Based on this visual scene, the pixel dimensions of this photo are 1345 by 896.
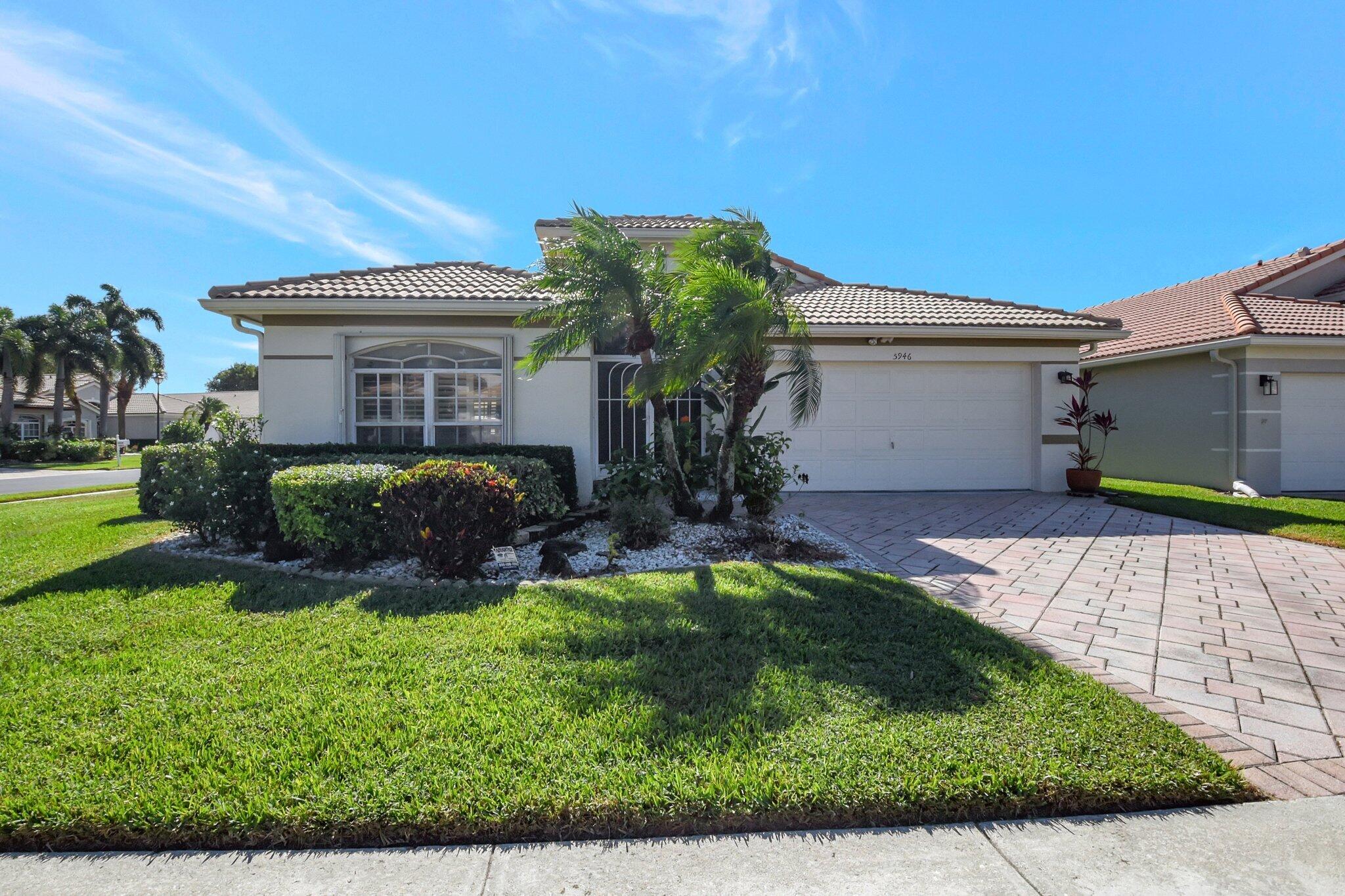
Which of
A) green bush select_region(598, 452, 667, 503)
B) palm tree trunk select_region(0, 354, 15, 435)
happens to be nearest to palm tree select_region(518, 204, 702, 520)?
green bush select_region(598, 452, 667, 503)

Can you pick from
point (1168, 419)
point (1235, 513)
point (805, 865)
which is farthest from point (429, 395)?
point (1168, 419)

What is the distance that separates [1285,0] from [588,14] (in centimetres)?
961

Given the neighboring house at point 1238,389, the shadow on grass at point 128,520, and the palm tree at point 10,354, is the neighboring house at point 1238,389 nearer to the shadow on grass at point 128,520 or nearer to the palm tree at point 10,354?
the shadow on grass at point 128,520

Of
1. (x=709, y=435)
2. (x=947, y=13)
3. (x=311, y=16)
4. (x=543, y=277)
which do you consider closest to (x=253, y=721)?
(x=543, y=277)

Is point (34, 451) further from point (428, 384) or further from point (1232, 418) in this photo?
point (1232, 418)

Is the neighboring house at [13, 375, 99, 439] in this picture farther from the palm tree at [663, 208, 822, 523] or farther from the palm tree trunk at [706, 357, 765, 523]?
the palm tree at [663, 208, 822, 523]

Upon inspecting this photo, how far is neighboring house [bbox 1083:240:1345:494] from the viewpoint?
12328 millimetres

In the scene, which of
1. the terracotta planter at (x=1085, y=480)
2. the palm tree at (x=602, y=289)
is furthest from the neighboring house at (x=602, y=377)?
the palm tree at (x=602, y=289)

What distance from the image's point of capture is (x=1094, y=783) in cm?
259

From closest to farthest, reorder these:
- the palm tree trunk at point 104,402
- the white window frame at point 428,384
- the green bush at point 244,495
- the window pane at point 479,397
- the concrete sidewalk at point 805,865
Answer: the concrete sidewalk at point 805,865, the green bush at point 244,495, the white window frame at point 428,384, the window pane at point 479,397, the palm tree trunk at point 104,402

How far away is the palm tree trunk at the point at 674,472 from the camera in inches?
324

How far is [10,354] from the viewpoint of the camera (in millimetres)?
34000

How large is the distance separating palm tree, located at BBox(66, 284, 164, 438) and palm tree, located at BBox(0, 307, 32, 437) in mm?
4054

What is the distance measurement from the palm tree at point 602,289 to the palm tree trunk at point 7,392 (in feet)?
143
